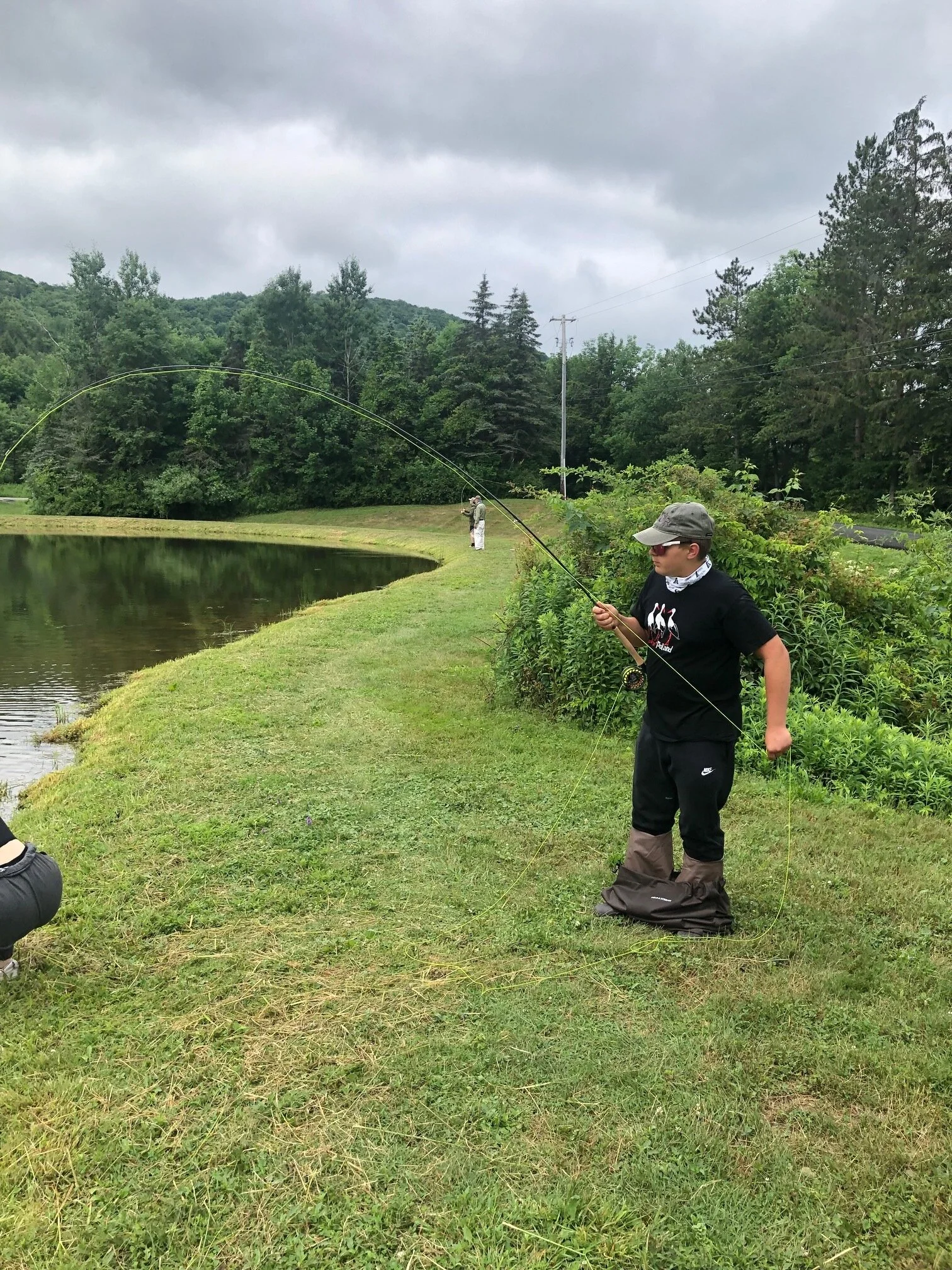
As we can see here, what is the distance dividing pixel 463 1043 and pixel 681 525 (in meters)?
2.32

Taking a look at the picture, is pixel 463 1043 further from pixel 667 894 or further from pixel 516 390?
pixel 516 390

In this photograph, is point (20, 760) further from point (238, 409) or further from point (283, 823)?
point (238, 409)

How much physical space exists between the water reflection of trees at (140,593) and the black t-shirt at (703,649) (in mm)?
9035

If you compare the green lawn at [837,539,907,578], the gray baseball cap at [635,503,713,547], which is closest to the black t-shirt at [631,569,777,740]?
the gray baseball cap at [635,503,713,547]

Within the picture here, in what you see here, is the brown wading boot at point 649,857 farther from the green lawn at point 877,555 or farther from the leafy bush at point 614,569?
the green lawn at point 877,555

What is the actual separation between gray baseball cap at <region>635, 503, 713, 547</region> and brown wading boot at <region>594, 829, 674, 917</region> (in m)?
1.44

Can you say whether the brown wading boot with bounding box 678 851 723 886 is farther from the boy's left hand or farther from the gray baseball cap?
the gray baseball cap

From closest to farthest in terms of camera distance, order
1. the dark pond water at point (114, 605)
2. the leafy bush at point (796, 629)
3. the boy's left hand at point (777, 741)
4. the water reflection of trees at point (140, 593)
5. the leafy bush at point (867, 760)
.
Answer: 1. the boy's left hand at point (777, 741)
2. the leafy bush at point (867, 760)
3. the leafy bush at point (796, 629)
4. the dark pond water at point (114, 605)
5. the water reflection of trees at point (140, 593)

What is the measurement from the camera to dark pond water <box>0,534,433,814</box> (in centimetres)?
963

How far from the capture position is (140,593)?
19.3m

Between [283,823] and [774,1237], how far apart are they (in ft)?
→ 12.0

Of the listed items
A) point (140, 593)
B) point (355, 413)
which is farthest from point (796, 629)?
point (140, 593)

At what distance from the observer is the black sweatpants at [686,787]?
143 inches

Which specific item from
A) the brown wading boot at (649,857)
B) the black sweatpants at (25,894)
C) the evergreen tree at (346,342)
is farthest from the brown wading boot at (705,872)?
the evergreen tree at (346,342)
